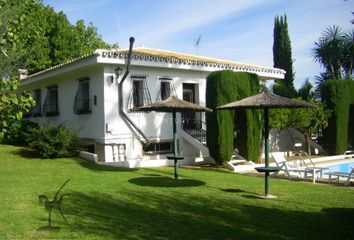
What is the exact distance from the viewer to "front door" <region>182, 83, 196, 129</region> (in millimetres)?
19359

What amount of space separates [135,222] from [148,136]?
10609mm

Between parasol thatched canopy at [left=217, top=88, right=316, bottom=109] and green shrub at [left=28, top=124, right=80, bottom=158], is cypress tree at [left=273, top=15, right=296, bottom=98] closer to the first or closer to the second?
green shrub at [left=28, top=124, right=80, bottom=158]

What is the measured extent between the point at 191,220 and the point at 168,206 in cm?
132

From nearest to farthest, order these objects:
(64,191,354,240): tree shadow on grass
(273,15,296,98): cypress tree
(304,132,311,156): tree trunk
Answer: (64,191,354,240): tree shadow on grass < (304,132,311,156): tree trunk < (273,15,296,98): cypress tree

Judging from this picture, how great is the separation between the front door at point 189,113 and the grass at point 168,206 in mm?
5417

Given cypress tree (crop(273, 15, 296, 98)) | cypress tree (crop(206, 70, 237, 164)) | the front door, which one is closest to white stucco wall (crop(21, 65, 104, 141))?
the front door

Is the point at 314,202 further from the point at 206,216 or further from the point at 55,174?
the point at 55,174

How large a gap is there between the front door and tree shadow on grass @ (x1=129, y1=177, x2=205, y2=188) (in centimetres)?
650

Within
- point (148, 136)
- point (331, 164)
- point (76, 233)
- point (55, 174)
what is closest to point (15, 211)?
point (76, 233)

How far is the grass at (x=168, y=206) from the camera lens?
6840 millimetres

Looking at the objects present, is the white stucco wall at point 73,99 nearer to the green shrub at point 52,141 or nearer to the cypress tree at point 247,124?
the green shrub at point 52,141

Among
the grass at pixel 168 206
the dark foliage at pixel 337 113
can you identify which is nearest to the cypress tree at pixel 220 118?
the grass at pixel 168 206

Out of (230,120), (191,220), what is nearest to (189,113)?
(230,120)

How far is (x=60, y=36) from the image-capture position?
31141 millimetres
